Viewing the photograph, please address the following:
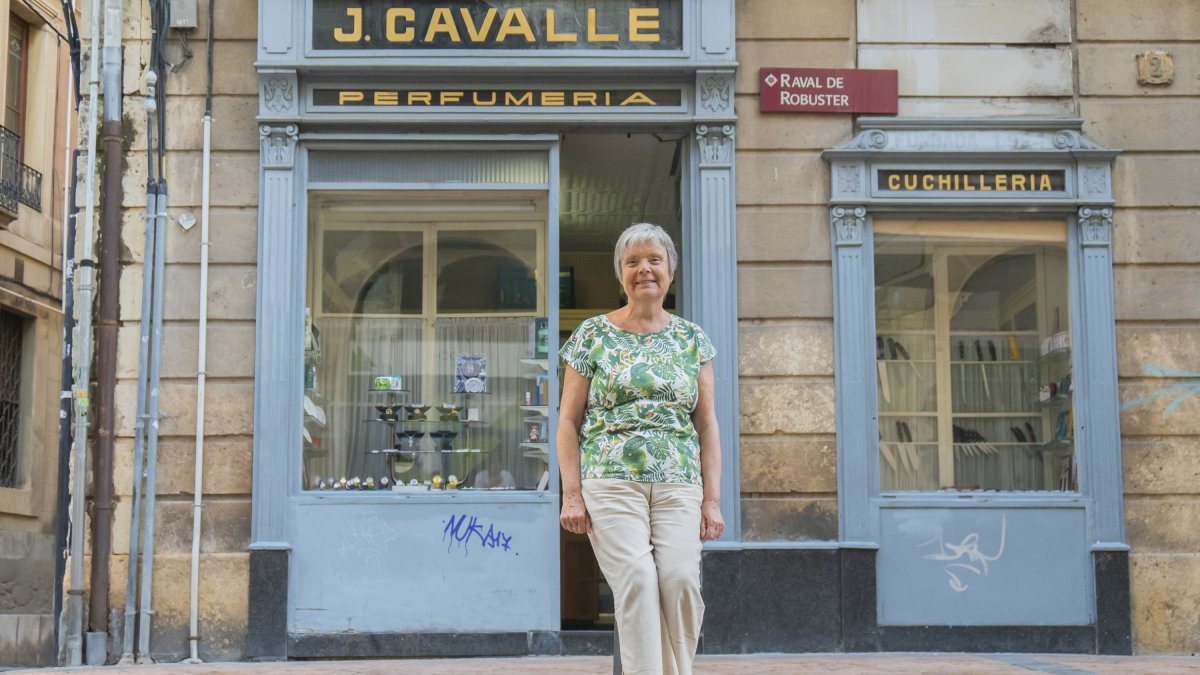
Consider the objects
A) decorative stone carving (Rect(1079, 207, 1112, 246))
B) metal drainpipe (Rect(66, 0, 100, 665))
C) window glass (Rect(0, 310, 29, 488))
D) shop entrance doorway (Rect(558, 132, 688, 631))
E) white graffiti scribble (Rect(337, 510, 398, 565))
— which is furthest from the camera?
window glass (Rect(0, 310, 29, 488))

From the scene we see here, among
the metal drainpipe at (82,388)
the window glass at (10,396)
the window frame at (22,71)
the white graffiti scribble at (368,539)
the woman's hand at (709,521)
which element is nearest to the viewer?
Result: the woman's hand at (709,521)

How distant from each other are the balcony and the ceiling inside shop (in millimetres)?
8410

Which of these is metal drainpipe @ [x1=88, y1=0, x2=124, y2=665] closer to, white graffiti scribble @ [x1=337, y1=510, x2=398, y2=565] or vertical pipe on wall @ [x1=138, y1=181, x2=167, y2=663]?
vertical pipe on wall @ [x1=138, y1=181, x2=167, y2=663]

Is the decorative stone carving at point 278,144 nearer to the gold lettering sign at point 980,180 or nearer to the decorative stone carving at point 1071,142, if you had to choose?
the gold lettering sign at point 980,180

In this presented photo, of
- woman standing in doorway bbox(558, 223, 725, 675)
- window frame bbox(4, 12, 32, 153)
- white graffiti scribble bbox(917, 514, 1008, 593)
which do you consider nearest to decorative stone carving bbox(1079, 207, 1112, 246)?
white graffiti scribble bbox(917, 514, 1008, 593)

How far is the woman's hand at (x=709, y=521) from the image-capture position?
5393mm

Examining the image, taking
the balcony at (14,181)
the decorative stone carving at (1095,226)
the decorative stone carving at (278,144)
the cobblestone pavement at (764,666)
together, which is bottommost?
the cobblestone pavement at (764,666)

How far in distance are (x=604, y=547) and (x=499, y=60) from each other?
5227 millimetres

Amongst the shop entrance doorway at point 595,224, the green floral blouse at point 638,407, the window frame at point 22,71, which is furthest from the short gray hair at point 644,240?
the window frame at point 22,71

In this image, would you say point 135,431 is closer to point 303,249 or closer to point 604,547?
point 303,249

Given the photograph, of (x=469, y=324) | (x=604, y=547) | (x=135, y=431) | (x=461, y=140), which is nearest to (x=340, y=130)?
(x=461, y=140)

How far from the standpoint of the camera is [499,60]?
9.73 m

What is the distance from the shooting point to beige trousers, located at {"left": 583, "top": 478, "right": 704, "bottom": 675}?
5.08m

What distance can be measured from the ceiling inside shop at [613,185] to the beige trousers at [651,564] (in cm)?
513
